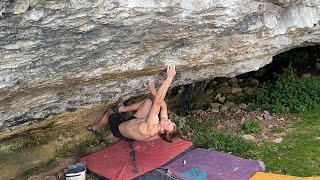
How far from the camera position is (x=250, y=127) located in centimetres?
887

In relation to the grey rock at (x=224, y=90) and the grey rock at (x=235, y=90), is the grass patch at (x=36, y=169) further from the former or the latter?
Answer: the grey rock at (x=235, y=90)

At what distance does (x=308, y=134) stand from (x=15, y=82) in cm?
547

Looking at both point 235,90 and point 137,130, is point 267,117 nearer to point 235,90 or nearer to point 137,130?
point 235,90

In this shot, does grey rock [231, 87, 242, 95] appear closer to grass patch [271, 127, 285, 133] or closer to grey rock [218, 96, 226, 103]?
grey rock [218, 96, 226, 103]

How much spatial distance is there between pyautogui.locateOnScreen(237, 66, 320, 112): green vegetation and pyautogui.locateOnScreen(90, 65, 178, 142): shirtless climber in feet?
10.3

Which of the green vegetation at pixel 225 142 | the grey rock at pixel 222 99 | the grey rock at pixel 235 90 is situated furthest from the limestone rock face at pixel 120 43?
the grey rock at pixel 235 90

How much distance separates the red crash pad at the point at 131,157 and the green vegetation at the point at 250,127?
1612 millimetres

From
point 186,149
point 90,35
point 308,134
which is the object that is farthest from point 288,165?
point 90,35

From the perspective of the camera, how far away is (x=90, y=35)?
5.29 metres

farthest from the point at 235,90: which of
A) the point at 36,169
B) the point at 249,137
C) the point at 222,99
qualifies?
the point at 36,169

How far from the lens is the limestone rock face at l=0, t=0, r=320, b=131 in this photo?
4.77 m

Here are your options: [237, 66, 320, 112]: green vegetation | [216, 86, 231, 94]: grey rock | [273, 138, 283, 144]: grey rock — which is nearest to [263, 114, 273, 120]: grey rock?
[237, 66, 320, 112]: green vegetation

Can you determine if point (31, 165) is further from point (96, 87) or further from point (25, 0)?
point (25, 0)

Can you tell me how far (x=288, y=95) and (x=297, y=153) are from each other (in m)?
2.21
